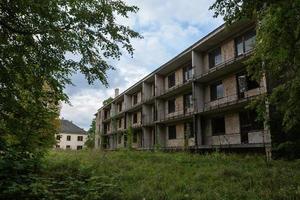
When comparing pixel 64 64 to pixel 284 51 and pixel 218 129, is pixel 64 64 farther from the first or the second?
pixel 218 129

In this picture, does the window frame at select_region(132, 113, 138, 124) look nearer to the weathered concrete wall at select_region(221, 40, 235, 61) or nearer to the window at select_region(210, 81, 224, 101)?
the window at select_region(210, 81, 224, 101)

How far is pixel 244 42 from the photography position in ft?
Result: 73.0

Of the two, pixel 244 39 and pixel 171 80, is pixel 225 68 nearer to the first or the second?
pixel 244 39

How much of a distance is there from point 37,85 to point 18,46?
3.51 ft

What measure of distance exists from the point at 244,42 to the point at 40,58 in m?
18.1

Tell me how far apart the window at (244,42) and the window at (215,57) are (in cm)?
243

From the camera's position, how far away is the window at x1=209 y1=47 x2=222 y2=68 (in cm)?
2550

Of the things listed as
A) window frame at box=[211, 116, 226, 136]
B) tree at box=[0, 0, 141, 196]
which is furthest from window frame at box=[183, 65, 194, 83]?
tree at box=[0, 0, 141, 196]

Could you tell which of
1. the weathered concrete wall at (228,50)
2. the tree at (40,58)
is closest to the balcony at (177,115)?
the weathered concrete wall at (228,50)

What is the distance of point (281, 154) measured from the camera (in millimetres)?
17531

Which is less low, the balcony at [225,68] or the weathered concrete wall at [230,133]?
the balcony at [225,68]

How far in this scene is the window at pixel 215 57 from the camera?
25.5m

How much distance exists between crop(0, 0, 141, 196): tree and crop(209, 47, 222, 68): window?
60.3 ft

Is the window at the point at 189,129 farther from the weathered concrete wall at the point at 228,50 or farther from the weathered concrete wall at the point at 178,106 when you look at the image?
the weathered concrete wall at the point at 228,50
